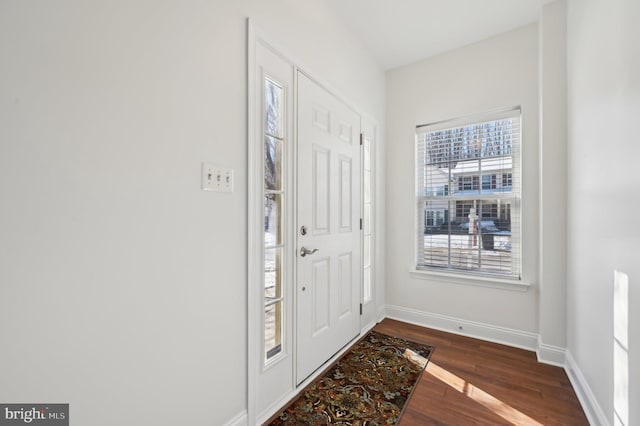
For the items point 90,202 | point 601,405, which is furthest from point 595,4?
point 90,202

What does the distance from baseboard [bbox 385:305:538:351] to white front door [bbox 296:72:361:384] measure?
742mm

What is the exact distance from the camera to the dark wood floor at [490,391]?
1600 mm

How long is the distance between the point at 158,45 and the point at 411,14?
6.88ft

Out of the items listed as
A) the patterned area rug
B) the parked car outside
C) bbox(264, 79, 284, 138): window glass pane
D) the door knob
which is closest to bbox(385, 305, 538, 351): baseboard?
the patterned area rug

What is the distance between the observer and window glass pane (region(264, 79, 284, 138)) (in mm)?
1631

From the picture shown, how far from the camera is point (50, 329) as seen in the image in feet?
2.72

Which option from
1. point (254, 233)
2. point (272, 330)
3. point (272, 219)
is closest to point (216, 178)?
point (254, 233)

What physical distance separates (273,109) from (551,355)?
2802 mm

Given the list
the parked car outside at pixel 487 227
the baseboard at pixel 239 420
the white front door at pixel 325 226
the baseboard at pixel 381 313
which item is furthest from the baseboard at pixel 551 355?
the baseboard at pixel 239 420

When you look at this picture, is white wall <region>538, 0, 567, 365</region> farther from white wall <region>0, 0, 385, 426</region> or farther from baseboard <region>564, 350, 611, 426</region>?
white wall <region>0, 0, 385, 426</region>

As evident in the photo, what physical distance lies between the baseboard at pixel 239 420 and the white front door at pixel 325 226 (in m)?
0.46

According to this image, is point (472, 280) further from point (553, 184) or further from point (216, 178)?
point (216, 178)

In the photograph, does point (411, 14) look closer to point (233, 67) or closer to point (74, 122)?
point (233, 67)

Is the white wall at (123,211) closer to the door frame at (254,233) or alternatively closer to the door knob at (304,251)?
the door frame at (254,233)
